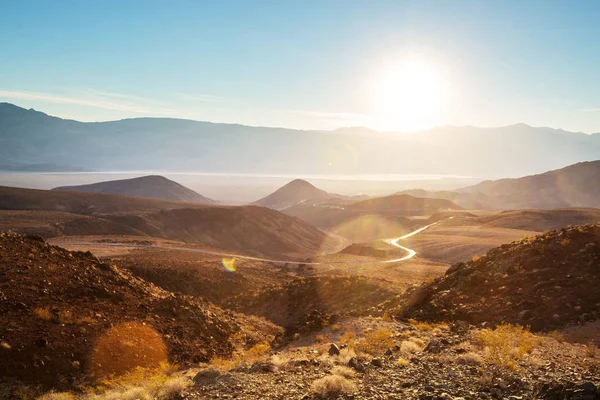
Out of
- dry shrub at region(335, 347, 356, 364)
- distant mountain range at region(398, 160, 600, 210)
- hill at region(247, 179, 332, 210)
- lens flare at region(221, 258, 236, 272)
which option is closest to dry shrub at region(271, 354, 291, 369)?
dry shrub at region(335, 347, 356, 364)

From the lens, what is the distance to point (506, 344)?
31.1ft

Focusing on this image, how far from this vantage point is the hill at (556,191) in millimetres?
154625

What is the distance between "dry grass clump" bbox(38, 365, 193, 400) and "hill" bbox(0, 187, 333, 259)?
5548cm

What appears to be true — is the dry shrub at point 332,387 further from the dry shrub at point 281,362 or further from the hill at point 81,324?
the hill at point 81,324

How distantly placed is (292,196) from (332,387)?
179 metres

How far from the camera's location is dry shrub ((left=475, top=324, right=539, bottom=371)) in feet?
27.4

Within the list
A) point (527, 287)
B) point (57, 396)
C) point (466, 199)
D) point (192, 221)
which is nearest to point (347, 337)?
point (527, 287)

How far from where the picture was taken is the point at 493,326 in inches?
488

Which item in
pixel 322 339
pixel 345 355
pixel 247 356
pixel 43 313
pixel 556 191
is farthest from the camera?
pixel 556 191

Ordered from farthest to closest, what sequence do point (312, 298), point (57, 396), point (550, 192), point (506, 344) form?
point (550, 192) < point (312, 298) < point (506, 344) < point (57, 396)

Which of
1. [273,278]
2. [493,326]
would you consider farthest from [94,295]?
[273,278]

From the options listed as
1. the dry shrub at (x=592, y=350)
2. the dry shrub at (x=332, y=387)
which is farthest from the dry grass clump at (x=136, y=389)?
the dry shrub at (x=592, y=350)

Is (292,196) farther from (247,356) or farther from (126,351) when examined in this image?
(126,351)

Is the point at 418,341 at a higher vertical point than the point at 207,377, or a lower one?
higher
